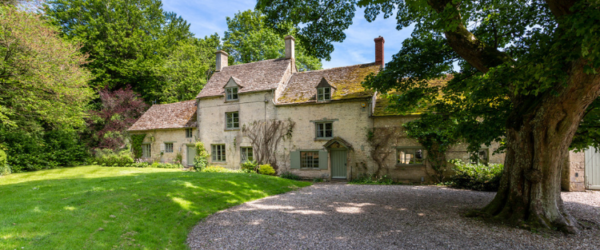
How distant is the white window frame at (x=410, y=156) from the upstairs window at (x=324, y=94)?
17.2 ft

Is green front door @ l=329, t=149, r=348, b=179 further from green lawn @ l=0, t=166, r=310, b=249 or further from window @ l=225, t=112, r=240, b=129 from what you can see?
window @ l=225, t=112, r=240, b=129

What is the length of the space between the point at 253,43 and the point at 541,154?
29.8 m

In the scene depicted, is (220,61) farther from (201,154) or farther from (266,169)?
(266,169)

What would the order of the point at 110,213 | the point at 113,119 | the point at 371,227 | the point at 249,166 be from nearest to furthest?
the point at 110,213 → the point at 371,227 → the point at 249,166 → the point at 113,119

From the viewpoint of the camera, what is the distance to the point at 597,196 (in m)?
10.9

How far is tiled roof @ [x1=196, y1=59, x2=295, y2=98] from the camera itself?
774 inches

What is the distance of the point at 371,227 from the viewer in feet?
23.2

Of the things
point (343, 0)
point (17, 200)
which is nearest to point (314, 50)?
point (343, 0)

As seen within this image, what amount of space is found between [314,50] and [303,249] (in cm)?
775

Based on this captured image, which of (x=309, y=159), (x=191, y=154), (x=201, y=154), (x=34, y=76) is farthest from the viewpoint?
(x=191, y=154)

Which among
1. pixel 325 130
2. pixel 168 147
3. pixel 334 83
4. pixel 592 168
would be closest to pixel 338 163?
pixel 325 130

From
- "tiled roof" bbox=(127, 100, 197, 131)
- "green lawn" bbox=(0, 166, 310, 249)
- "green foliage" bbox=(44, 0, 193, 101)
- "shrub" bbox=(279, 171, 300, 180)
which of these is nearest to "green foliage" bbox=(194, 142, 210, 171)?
"tiled roof" bbox=(127, 100, 197, 131)

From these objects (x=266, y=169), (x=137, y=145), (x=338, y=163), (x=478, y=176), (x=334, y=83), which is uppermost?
(x=334, y=83)

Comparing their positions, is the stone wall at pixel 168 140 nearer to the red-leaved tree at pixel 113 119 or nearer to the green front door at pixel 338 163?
the red-leaved tree at pixel 113 119
